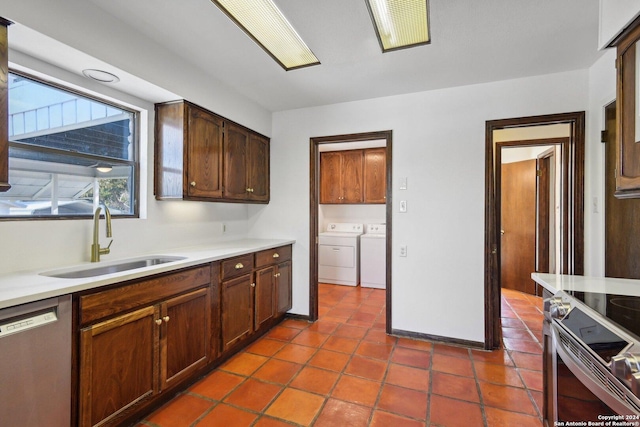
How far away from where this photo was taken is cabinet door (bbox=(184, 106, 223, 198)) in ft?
7.77

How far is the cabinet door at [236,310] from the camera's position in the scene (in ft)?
7.68

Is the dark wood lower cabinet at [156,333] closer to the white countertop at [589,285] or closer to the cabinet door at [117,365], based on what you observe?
the cabinet door at [117,365]

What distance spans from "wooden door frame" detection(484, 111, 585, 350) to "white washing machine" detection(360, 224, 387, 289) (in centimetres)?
192

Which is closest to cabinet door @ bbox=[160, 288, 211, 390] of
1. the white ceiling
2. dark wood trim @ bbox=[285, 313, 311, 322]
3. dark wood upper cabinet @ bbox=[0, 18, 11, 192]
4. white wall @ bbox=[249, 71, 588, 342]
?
dark wood upper cabinet @ bbox=[0, 18, 11, 192]

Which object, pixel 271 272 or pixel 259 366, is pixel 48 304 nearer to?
pixel 259 366

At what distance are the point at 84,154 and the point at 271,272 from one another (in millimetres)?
1804

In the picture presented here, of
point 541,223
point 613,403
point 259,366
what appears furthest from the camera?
point 541,223

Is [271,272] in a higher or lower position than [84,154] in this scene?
lower

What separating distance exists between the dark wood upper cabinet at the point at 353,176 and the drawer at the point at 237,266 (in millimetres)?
2685

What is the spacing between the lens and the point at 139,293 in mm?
1646

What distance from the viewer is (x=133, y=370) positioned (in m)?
1.62

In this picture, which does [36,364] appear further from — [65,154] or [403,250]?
[403,250]

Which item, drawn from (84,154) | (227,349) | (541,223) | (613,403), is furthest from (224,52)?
(541,223)

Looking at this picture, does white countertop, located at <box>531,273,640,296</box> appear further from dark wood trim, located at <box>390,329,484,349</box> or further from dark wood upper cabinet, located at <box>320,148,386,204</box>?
dark wood upper cabinet, located at <box>320,148,386,204</box>
